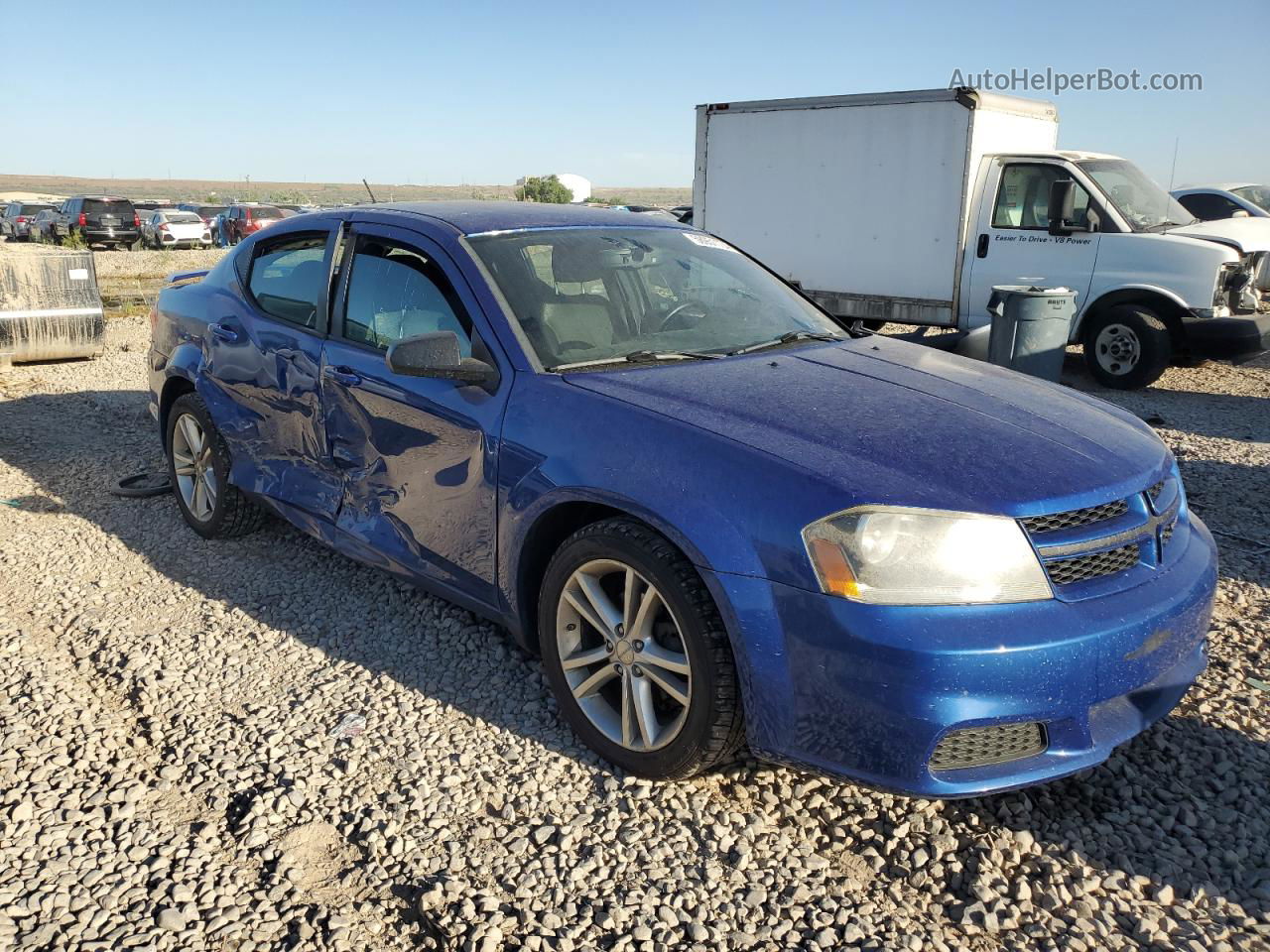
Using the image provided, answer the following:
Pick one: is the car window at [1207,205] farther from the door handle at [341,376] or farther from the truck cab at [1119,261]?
the door handle at [341,376]

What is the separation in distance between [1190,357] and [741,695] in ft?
27.4

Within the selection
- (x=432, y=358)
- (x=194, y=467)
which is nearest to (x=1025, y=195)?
(x=194, y=467)

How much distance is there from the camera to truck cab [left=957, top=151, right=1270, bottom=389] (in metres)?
9.02

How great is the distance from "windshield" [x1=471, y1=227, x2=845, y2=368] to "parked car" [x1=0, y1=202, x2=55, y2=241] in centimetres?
4354

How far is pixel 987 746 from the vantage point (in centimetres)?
254

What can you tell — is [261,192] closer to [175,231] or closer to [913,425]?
[175,231]

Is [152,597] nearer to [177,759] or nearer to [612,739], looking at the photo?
[177,759]

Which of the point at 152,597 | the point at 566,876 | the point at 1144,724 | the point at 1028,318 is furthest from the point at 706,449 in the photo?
the point at 1028,318

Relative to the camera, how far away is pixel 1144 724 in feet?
9.00

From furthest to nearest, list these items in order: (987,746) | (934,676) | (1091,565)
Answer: (1091,565)
(987,746)
(934,676)

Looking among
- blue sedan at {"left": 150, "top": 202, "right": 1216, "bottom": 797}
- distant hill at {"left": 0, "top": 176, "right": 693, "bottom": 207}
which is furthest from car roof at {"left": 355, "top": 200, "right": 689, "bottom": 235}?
distant hill at {"left": 0, "top": 176, "right": 693, "bottom": 207}

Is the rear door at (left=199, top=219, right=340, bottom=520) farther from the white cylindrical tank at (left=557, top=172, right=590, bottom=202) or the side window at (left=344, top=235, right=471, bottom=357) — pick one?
the white cylindrical tank at (left=557, top=172, right=590, bottom=202)

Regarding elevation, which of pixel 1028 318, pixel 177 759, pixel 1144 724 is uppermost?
pixel 1028 318

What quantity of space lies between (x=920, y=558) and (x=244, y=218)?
122ft
